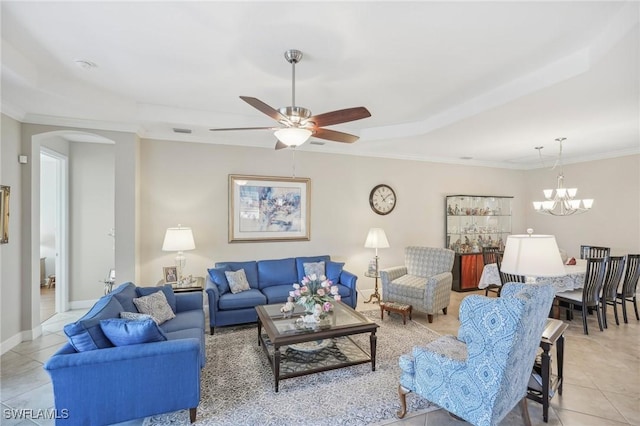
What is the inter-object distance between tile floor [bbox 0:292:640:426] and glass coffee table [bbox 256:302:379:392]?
0.79 metres

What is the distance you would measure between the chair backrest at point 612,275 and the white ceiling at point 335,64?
184cm

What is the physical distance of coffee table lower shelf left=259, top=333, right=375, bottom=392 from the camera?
275 centimetres

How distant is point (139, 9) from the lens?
208 cm

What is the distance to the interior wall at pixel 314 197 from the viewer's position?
15.1 ft

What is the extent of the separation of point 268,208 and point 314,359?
106 inches

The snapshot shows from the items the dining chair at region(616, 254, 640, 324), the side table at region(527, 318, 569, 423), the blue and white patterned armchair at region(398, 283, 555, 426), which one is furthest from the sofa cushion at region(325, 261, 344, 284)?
the dining chair at region(616, 254, 640, 324)

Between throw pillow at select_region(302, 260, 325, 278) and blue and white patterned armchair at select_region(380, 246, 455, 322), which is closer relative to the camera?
blue and white patterned armchair at select_region(380, 246, 455, 322)

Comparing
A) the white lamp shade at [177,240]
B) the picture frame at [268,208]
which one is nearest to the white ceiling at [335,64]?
the picture frame at [268,208]

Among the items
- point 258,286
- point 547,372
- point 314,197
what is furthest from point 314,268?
point 547,372

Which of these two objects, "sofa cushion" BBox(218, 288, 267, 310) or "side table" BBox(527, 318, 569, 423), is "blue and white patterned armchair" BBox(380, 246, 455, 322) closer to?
"side table" BBox(527, 318, 569, 423)

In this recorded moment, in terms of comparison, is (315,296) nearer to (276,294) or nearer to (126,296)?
(276,294)

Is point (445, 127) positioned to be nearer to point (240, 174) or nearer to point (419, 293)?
point (419, 293)

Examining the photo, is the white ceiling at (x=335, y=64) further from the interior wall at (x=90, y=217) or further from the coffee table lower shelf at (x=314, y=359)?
the coffee table lower shelf at (x=314, y=359)

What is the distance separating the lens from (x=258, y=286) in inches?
182
